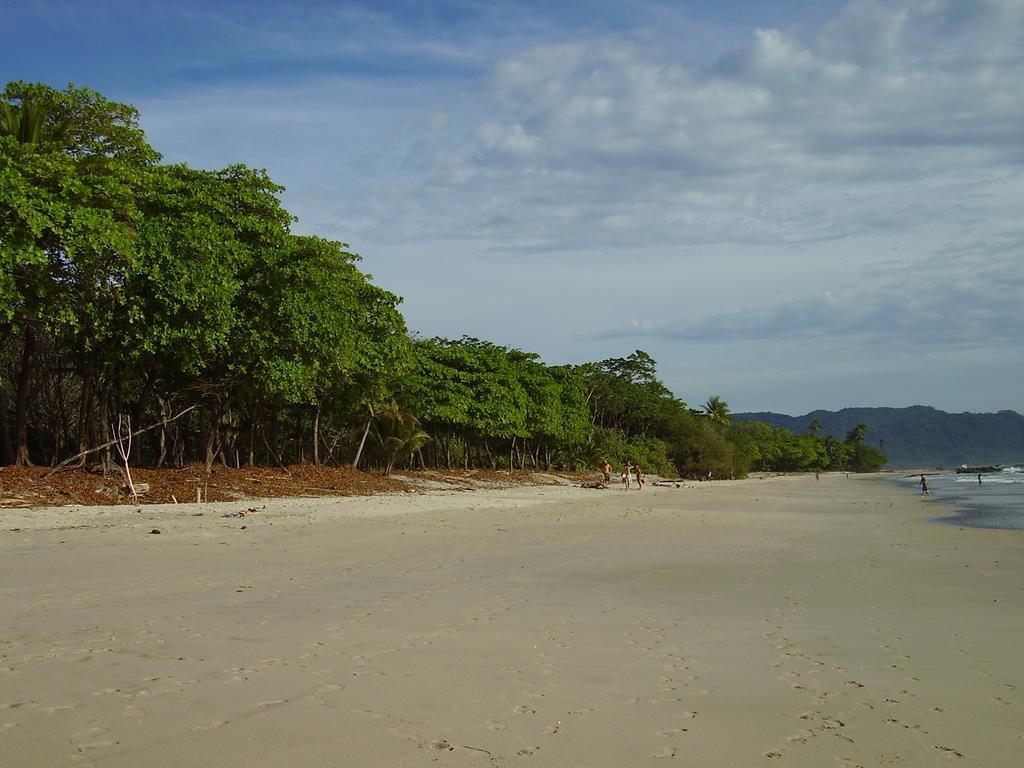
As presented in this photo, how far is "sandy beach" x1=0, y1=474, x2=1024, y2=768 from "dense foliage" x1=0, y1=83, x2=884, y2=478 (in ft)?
23.6

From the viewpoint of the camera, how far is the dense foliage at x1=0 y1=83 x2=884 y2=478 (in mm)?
16656

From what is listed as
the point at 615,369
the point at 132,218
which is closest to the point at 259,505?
the point at 132,218

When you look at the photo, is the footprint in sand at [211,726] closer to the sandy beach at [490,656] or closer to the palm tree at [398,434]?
the sandy beach at [490,656]

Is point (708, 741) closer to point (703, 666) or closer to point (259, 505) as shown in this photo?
point (703, 666)

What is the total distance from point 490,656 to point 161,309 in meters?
16.4

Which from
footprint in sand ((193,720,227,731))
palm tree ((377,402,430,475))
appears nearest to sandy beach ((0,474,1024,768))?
footprint in sand ((193,720,227,731))

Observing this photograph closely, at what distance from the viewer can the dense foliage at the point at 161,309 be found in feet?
54.6

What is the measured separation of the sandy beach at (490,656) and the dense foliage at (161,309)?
7.18 metres

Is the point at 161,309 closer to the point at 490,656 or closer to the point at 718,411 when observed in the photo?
the point at 490,656

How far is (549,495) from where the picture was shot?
31234mm

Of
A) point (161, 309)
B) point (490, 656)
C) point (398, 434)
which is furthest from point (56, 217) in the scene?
point (398, 434)

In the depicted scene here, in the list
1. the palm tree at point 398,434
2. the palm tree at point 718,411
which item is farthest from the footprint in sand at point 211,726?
the palm tree at point 718,411

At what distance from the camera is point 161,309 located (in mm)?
19188

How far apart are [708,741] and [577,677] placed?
1.25 m
